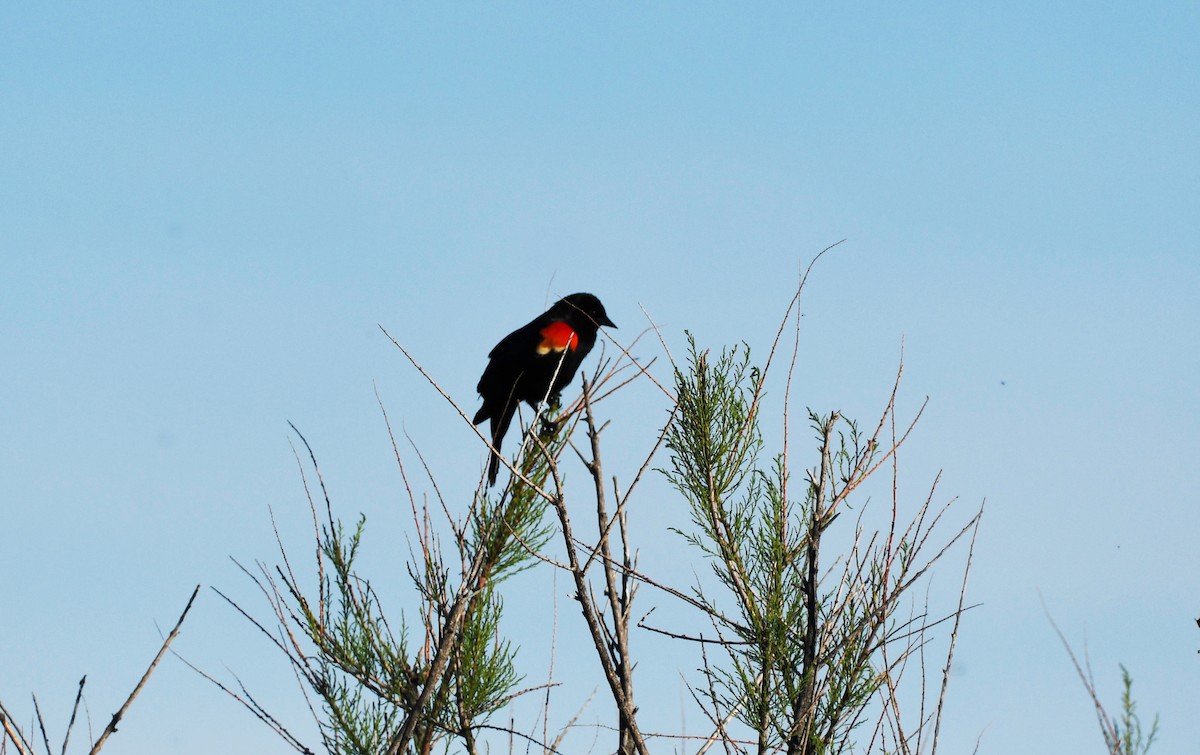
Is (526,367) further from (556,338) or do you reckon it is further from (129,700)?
(129,700)

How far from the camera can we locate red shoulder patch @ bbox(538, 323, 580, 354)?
5410 millimetres

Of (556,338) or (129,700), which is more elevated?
(556,338)

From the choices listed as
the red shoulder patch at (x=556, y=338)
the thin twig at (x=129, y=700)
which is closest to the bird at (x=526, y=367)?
the red shoulder patch at (x=556, y=338)

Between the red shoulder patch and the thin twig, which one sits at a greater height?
the red shoulder patch

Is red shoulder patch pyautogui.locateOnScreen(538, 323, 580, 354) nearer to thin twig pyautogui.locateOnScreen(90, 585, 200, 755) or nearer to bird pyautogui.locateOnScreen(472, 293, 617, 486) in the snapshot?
bird pyautogui.locateOnScreen(472, 293, 617, 486)

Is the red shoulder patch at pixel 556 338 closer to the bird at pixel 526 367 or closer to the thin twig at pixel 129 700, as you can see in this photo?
the bird at pixel 526 367

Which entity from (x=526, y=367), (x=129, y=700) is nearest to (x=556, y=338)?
(x=526, y=367)

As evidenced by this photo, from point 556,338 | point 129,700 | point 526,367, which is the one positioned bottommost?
point 129,700

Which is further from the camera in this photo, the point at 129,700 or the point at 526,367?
the point at 526,367

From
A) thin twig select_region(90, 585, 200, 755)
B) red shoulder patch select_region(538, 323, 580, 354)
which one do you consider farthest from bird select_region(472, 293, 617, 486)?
thin twig select_region(90, 585, 200, 755)

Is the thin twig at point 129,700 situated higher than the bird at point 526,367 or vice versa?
the bird at point 526,367

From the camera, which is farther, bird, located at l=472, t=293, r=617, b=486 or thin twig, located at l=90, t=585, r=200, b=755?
bird, located at l=472, t=293, r=617, b=486

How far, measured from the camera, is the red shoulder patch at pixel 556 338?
5410mm

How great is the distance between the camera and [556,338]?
5.46 metres
